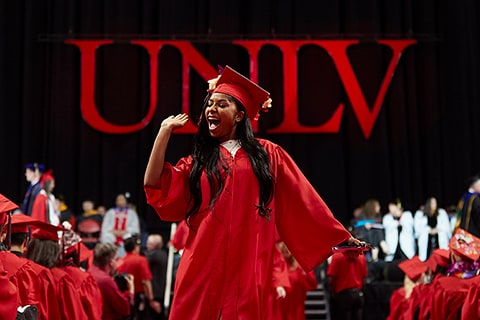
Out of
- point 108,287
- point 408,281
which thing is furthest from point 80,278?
point 408,281

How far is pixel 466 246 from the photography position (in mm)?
6035

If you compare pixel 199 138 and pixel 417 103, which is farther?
pixel 417 103

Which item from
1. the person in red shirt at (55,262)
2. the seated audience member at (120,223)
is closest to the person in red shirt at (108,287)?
the person in red shirt at (55,262)

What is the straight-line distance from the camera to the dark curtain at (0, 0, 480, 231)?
55.6 ft

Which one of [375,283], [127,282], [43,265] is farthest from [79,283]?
[375,283]

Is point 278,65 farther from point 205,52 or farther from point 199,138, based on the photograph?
point 199,138

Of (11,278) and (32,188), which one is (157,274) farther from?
→ (11,278)

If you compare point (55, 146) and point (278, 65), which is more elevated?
point (278, 65)

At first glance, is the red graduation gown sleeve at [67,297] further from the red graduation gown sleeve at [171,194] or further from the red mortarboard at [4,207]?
the red graduation gown sleeve at [171,194]

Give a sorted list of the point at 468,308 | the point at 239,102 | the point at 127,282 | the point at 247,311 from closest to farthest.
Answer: the point at 247,311, the point at 239,102, the point at 468,308, the point at 127,282

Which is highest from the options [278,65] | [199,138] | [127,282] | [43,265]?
[278,65]

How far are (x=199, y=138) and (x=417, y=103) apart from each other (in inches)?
568

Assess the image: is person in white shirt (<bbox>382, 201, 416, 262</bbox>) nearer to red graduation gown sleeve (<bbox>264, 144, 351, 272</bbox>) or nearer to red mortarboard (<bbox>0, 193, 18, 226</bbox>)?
red graduation gown sleeve (<bbox>264, 144, 351, 272</bbox>)

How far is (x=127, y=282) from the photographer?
7.77 meters
